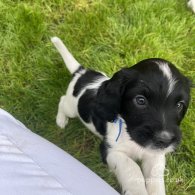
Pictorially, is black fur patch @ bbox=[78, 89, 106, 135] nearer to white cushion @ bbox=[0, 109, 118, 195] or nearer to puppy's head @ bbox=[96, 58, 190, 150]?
puppy's head @ bbox=[96, 58, 190, 150]

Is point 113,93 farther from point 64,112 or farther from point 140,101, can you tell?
point 64,112

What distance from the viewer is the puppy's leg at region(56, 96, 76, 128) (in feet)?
10.7

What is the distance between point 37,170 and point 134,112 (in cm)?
68

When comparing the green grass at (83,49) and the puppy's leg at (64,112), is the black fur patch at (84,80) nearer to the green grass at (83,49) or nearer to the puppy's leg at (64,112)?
the puppy's leg at (64,112)

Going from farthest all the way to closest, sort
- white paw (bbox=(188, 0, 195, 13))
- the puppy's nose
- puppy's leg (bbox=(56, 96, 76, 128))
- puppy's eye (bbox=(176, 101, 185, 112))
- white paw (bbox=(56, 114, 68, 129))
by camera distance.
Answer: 1. white paw (bbox=(188, 0, 195, 13))
2. white paw (bbox=(56, 114, 68, 129))
3. puppy's leg (bbox=(56, 96, 76, 128))
4. puppy's eye (bbox=(176, 101, 185, 112))
5. the puppy's nose

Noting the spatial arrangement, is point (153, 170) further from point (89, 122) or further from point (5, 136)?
point (5, 136)

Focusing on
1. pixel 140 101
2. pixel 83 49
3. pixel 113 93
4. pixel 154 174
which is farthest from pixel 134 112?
pixel 83 49

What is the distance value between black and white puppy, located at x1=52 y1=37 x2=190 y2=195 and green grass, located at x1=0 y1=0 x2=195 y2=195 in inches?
11.1

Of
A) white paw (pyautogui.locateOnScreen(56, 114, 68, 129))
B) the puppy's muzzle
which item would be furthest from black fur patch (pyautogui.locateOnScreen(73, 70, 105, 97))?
the puppy's muzzle

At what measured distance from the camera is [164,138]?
7.93 ft

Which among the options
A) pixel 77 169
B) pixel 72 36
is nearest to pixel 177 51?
pixel 72 36

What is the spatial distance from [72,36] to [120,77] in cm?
129

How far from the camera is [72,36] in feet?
12.4

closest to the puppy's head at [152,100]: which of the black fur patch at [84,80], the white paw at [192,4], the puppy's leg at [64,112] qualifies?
the black fur patch at [84,80]
